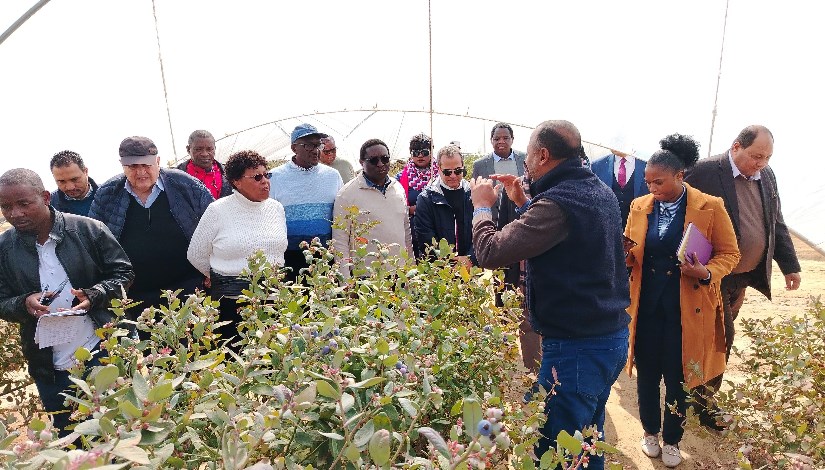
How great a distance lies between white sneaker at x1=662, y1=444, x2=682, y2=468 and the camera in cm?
318

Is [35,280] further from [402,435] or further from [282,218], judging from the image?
[402,435]

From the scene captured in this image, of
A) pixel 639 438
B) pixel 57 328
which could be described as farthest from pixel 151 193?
pixel 639 438

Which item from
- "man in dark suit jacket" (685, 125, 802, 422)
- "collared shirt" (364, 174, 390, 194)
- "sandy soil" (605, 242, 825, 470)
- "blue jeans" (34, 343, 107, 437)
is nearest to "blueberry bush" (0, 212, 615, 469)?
"sandy soil" (605, 242, 825, 470)

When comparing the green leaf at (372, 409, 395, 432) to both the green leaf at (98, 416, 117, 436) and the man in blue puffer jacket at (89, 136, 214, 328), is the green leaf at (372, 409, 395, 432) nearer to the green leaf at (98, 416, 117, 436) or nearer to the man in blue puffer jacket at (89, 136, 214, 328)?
the green leaf at (98, 416, 117, 436)

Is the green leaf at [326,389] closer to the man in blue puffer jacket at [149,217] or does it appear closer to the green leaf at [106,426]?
the green leaf at [106,426]

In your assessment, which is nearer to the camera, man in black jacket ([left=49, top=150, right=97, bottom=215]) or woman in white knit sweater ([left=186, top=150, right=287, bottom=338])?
woman in white knit sweater ([left=186, top=150, right=287, bottom=338])

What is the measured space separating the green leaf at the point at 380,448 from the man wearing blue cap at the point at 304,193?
2831mm

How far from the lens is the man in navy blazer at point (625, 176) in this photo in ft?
13.5

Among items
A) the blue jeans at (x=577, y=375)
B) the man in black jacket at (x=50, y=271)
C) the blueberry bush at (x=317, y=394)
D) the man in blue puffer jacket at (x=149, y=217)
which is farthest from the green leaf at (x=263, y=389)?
the man in blue puffer jacket at (x=149, y=217)

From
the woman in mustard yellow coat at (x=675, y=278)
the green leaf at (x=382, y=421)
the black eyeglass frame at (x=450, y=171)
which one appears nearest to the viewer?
the green leaf at (x=382, y=421)

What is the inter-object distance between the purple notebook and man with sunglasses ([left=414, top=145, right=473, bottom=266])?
57.1 inches

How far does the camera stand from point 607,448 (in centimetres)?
124

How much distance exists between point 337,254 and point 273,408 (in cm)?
122

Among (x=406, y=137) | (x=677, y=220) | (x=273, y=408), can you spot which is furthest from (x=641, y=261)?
(x=406, y=137)
